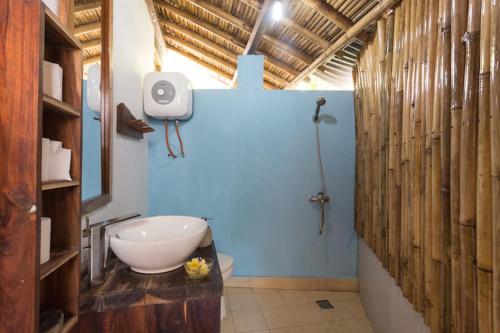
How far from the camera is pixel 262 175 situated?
7.21 ft

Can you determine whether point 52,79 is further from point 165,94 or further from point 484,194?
point 484,194

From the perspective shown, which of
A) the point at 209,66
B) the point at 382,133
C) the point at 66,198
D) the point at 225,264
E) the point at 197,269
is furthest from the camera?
the point at 209,66

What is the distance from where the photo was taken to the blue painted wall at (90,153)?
1.08 m

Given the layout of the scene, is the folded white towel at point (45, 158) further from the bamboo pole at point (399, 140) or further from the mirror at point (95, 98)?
the bamboo pole at point (399, 140)

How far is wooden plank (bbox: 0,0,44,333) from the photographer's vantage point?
1.90 ft

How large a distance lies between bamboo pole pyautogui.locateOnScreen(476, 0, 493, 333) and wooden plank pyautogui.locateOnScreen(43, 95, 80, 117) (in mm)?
1315

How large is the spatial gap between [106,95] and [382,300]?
2190 mm

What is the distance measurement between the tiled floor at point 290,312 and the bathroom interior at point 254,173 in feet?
0.06

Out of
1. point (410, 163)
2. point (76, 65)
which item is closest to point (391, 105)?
point (410, 163)

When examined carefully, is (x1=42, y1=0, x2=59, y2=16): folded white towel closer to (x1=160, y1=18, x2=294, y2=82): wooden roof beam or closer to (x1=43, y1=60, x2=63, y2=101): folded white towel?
(x1=43, y1=60, x2=63, y2=101): folded white towel

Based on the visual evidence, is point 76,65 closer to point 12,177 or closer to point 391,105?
point 12,177

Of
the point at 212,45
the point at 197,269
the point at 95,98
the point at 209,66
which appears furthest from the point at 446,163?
the point at 209,66

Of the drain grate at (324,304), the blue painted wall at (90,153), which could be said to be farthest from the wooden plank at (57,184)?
the drain grate at (324,304)

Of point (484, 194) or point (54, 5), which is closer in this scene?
point (484, 194)
